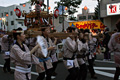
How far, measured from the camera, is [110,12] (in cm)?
1778

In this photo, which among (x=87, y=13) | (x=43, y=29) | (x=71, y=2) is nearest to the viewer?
(x=43, y=29)

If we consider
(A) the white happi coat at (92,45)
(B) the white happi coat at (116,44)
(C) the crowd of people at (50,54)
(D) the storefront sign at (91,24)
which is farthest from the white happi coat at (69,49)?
(D) the storefront sign at (91,24)

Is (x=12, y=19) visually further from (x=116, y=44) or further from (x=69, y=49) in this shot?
(x=116, y=44)

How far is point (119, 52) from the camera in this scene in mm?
3668

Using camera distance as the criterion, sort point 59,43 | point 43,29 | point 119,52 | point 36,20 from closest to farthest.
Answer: point 119,52 < point 43,29 < point 59,43 < point 36,20

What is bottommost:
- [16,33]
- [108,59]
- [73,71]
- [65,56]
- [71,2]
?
[108,59]

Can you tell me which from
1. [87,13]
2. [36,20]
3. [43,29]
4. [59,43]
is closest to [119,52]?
[43,29]

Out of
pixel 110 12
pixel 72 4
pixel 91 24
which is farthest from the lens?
pixel 72 4

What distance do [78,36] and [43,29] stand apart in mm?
1118

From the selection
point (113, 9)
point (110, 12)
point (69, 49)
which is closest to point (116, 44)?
point (69, 49)

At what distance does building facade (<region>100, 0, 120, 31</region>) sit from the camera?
17.2m

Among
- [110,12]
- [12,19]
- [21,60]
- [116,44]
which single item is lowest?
[21,60]

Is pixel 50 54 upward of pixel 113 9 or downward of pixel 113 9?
downward

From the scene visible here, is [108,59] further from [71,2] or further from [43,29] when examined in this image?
[71,2]
